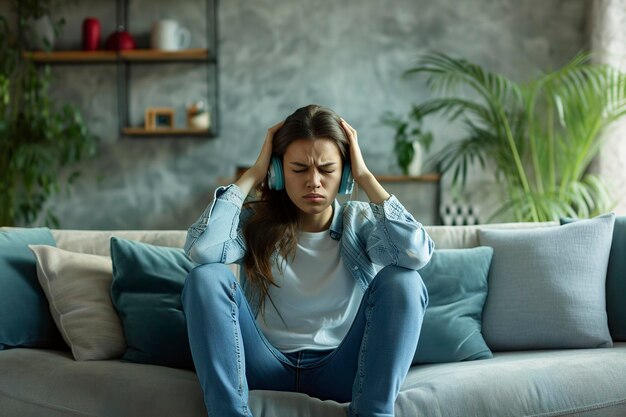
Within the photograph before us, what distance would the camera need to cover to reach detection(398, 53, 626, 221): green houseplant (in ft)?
12.8

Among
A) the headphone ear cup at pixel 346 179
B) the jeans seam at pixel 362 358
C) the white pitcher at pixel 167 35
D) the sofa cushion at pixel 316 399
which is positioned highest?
the white pitcher at pixel 167 35

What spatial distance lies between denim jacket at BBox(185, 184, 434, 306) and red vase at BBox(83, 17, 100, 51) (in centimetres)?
277

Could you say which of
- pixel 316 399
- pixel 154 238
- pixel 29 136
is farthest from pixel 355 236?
pixel 29 136

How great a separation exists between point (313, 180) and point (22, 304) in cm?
92

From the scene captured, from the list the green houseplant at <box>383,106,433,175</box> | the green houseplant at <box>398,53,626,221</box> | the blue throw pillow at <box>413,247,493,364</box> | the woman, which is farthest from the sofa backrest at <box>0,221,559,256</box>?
the green houseplant at <box>383,106,433,175</box>

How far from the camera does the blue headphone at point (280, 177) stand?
7.44ft

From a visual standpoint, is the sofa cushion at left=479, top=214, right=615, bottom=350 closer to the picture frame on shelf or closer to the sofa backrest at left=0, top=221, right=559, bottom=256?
the sofa backrest at left=0, top=221, right=559, bottom=256

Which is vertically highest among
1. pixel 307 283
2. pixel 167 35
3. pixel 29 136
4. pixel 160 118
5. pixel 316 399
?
pixel 167 35

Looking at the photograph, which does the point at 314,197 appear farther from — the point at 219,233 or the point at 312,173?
the point at 219,233

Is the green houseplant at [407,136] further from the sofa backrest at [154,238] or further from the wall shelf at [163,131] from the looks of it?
the sofa backrest at [154,238]

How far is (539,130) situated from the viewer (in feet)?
14.0

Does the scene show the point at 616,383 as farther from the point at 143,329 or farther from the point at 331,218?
the point at 143,329

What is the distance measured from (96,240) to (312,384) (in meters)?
0.94

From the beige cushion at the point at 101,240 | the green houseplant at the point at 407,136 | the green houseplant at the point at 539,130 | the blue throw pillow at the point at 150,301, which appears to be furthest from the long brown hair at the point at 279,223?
the green houseplant at the point at 407,136
